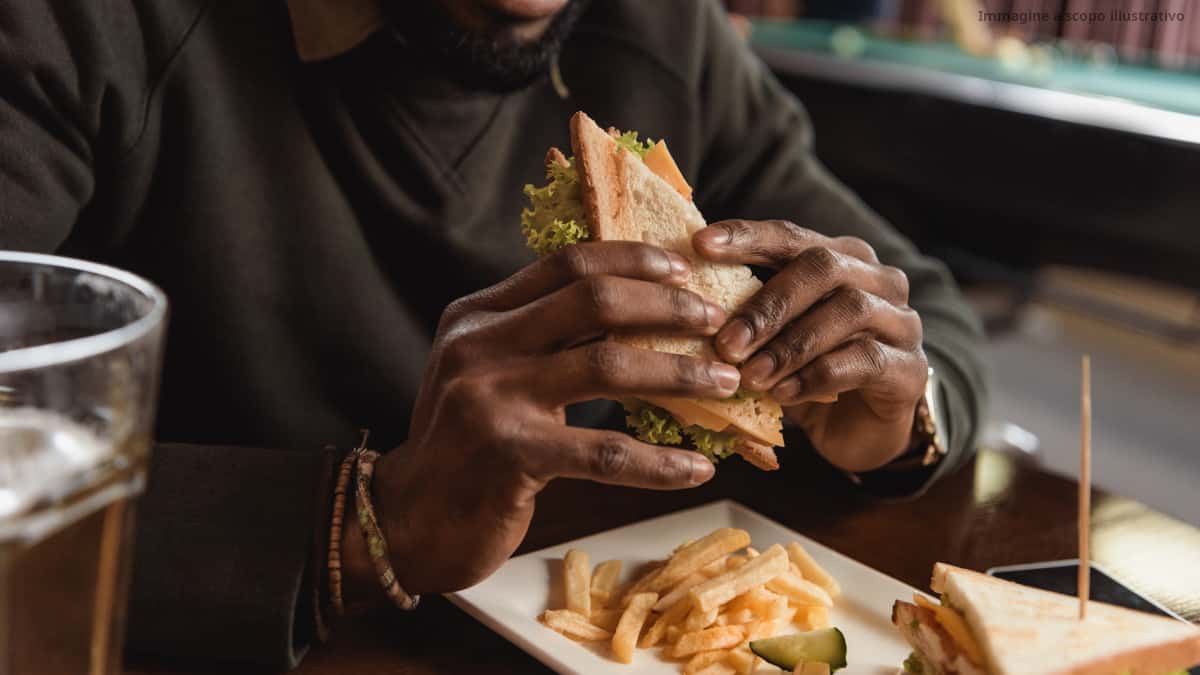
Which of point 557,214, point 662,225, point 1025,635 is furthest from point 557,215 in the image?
point 1025,635

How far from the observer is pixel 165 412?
1760 millimetres

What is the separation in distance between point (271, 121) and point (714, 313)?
90 centimetres

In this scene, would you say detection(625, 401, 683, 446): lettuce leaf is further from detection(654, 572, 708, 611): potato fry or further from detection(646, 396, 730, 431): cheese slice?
detection(654, 572, 708, 611): potato fry

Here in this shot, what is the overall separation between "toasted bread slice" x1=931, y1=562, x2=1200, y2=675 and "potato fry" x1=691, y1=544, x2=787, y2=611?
0.16 m

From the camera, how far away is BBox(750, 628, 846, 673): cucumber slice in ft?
3.47

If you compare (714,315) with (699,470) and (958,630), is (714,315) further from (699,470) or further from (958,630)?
(958,630)

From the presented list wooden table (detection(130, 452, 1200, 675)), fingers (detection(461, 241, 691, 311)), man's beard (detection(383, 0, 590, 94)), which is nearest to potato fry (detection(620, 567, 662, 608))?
wooden table (detection(130, 452, 1200, 675))

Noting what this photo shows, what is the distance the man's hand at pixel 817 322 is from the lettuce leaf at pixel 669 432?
72mm

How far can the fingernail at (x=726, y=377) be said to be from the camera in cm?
104

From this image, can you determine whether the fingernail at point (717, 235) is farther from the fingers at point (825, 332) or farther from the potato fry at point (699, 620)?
the potato fry at point (699, 620)

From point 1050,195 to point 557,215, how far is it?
12.7ft

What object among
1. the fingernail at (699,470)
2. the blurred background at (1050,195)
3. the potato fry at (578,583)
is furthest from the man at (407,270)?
the blurred background at (1050,195)

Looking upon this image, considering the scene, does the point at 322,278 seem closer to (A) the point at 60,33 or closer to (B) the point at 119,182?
(B) the point at 119,182

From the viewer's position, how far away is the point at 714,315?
41.8 inches
